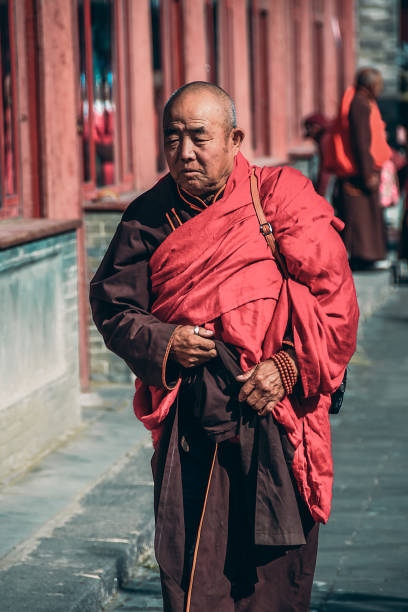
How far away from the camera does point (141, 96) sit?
946 cm

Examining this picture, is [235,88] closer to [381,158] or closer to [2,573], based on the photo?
[381,158]

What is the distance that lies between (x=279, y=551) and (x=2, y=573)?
1.40 m

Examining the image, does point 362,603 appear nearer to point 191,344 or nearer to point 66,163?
point 191,344

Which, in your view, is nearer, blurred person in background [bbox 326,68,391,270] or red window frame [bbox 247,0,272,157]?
blurred person in background [bbox 326,68,391,270]

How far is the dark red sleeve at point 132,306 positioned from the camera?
134 inches

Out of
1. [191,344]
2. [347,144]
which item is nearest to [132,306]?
[191,344]

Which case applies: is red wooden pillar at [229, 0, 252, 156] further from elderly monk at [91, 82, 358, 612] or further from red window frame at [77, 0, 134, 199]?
elderly monk at [91, 82, 358, 612]

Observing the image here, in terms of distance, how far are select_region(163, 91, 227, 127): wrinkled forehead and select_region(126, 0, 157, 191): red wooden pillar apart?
5.96 meters

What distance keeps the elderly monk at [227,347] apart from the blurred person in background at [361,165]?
8.61 meters

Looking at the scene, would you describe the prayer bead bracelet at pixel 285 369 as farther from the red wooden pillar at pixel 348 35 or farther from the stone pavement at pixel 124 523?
the red wooden pillar at pixel 348 35

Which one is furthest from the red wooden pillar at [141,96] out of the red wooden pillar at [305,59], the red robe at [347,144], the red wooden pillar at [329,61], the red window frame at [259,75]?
the red wooden pillar at [329,61]

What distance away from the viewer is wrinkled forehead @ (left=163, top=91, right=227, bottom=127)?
11.2 feet

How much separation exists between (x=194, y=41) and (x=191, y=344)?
806cm

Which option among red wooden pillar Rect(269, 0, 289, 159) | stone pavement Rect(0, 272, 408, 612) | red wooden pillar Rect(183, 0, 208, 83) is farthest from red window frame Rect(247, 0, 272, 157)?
stone pavement Rect(0, 272, 408, 612)
